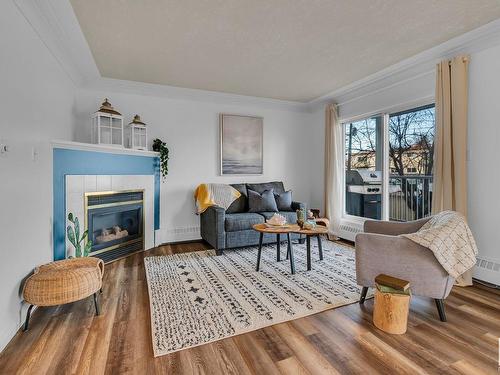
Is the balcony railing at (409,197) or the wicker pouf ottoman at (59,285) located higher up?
the balcony railing at (409,197)

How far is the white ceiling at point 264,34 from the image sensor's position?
2305 mm

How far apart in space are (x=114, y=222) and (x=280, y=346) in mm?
2879

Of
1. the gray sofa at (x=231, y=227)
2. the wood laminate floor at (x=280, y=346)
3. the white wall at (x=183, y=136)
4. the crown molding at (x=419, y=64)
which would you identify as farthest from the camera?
the white wall at (x=183, y=136)

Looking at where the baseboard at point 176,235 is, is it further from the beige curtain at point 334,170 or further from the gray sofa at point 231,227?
the beige curtain at point 334,170

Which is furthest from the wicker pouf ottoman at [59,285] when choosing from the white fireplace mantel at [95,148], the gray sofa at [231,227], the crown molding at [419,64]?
the crown molding at [419,64]

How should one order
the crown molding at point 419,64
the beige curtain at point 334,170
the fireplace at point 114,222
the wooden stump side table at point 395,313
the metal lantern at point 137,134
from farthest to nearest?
the beige curtain at point 334,170 → the metal lantern at point 137,134 → the fireplace at point 114,222 → the crown molding at point 419,64 → the wooden stump side table at point 395,313

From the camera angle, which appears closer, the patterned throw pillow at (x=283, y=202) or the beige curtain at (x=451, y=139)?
the beige curtain at (x=451, y=139)

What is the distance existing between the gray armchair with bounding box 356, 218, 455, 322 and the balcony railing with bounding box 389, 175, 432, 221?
1836mm

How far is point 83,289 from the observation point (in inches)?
84.0

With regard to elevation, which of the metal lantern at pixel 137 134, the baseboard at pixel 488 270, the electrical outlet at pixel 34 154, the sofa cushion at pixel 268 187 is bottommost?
the baseboard at pixel 488 270

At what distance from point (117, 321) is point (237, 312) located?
0.95 meters

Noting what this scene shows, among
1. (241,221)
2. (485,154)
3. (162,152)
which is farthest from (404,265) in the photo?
(162,152)

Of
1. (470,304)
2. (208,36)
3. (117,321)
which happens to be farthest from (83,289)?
(470,304)

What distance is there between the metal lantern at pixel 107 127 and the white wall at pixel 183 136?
0.54 m
